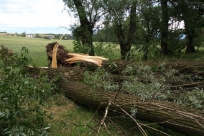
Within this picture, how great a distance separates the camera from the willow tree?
35.5ft

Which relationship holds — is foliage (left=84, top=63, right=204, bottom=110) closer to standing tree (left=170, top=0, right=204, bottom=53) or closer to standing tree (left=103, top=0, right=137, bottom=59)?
standing tree (left=103, top=0, right=137, bottom=59)

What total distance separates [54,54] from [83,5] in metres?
4.32

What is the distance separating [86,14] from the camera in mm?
10883

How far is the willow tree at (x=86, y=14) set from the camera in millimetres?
10819

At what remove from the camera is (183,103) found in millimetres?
4207

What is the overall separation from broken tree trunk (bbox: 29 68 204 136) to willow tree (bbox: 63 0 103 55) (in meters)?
4.98

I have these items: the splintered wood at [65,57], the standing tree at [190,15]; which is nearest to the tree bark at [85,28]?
the splintered wood at [65,57]

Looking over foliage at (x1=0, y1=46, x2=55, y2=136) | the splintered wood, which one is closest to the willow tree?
the splintered wood

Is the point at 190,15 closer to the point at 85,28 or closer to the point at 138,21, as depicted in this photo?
the point at 138,21

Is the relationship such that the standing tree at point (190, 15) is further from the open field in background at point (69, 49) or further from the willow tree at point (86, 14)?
the willow tree at point (86, 14)

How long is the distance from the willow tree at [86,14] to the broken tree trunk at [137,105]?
498 cm

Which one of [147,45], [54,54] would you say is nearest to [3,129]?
[54,54]

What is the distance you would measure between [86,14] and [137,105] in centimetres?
770

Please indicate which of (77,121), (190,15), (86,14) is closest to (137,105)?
(77,121)
